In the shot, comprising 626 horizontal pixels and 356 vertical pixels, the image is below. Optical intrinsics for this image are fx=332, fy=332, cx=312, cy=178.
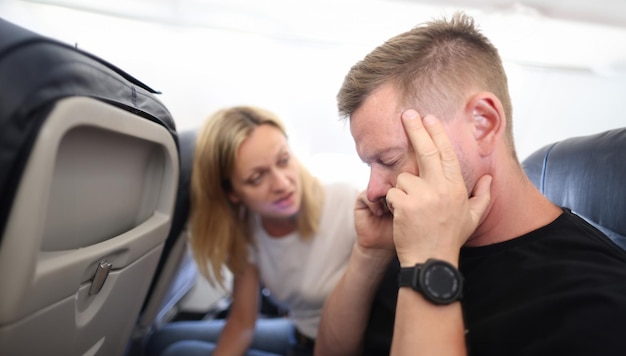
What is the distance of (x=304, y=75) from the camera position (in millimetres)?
1797

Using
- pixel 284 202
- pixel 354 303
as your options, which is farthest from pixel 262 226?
pixel 354 303

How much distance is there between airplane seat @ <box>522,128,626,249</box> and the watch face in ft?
1.90

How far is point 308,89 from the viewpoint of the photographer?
1814 millimetres

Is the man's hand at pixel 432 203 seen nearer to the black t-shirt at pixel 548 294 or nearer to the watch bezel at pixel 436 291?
the watch bezel at pixel 436 291

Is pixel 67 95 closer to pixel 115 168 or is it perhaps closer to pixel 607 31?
pixel 115 168

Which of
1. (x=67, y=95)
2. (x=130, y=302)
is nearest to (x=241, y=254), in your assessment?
(x=130, y=302)

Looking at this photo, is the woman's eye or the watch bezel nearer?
the watch bezel

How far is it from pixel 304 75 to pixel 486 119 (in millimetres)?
1230

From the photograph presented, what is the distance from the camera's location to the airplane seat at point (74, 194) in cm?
46

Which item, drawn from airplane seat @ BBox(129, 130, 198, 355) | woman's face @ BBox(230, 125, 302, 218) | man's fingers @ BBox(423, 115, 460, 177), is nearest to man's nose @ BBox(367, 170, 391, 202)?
man's fingers @ BBox(423, 115, 460, 177)

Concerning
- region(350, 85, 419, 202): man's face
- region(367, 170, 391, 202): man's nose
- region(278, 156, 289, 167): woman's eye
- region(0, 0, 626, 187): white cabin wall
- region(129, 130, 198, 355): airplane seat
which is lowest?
region(129, 130, 198, 355): airplane seat

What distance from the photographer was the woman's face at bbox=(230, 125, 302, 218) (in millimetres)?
1288

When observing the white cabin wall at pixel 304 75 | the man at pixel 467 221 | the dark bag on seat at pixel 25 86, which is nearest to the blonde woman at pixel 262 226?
the white cabin wall at pixel 304 75

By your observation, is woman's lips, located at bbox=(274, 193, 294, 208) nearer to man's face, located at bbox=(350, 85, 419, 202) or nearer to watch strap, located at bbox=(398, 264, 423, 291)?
man's face, located at bbox=(350, 85, 419, 202)
